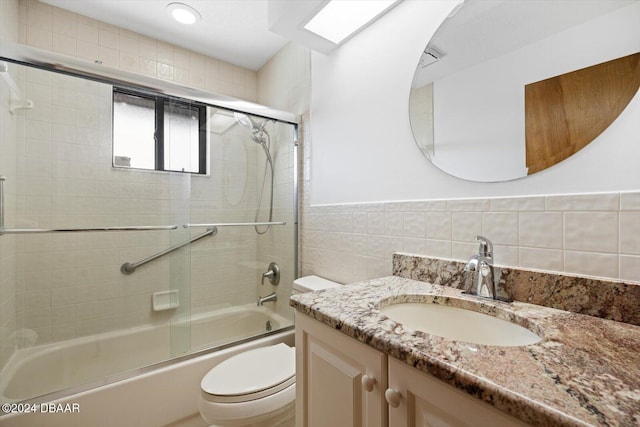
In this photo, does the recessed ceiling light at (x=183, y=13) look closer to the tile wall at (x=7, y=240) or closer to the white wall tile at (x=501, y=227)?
the tile wall at (x=7, y=240)

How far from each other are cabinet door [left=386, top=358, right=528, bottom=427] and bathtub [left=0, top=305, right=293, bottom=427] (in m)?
1.26

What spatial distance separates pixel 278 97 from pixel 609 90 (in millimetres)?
1989

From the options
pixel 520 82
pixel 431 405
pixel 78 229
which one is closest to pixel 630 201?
pixel 520 82

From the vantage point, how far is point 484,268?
2.65ft

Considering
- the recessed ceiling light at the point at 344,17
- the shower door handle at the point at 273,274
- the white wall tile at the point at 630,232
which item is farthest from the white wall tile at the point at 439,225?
the shower door handle at the point at 273,274

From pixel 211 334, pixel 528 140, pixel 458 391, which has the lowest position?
pixel 211 334

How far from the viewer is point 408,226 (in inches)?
44.1

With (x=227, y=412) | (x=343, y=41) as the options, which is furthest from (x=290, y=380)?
(x=343, y=41)

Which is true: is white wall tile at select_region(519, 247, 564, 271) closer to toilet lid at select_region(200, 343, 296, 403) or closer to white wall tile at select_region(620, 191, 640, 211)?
white wall tile at select_region(620, 191, 640, 211)

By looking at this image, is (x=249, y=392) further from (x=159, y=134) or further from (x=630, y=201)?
(x=159, y=134)

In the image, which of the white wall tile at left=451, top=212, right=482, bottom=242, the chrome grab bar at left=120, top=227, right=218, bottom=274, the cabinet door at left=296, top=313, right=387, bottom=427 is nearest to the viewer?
the cabinet door at left=296, top=313, right=387, bottom=427

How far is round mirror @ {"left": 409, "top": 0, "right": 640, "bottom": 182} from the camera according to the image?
0.69m

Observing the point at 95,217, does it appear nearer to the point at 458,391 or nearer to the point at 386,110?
the point at 386,110

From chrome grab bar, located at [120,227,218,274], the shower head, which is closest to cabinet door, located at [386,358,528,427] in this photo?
chrome grab bar, located at [120,227,218,274]
